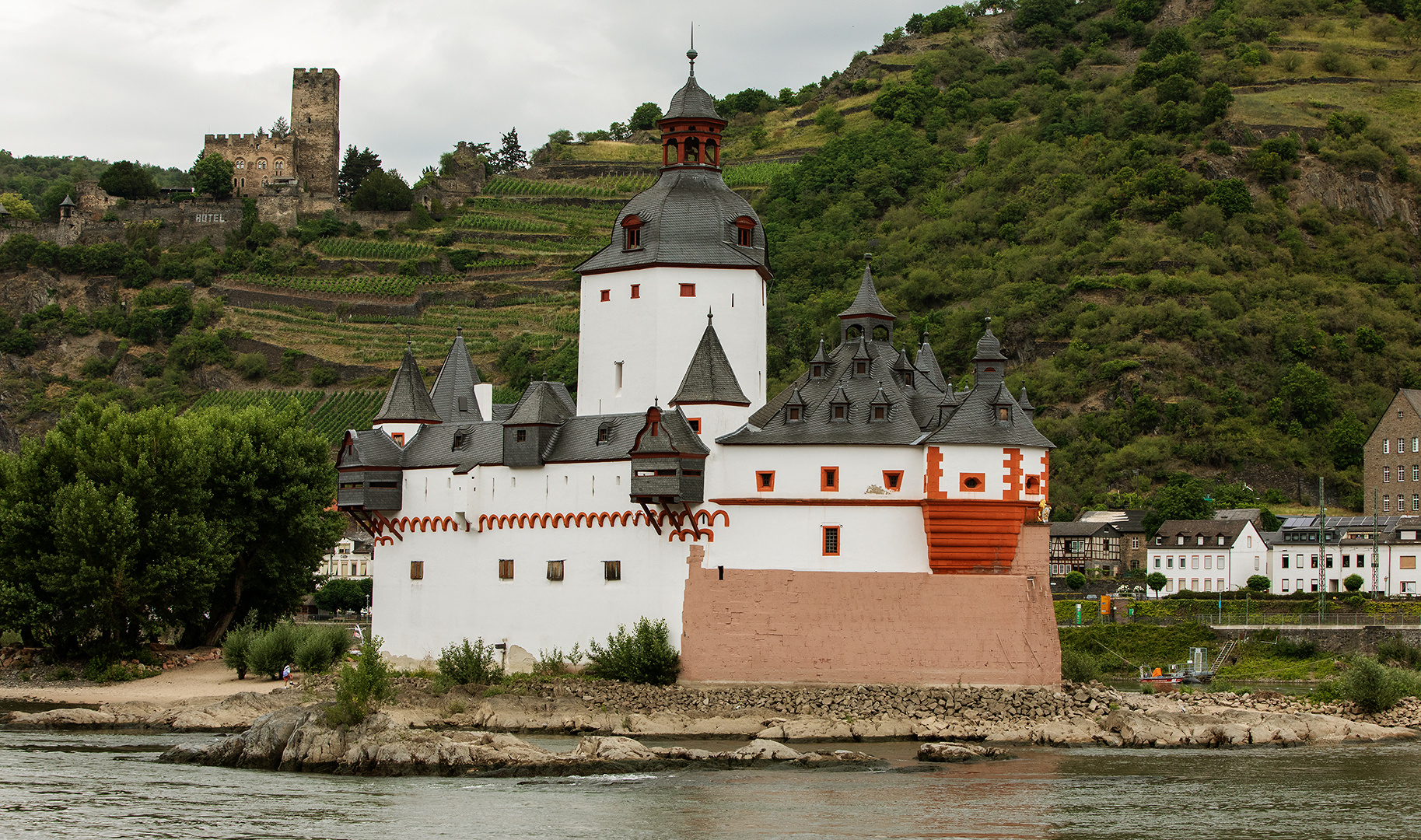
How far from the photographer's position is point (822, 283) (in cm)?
11606

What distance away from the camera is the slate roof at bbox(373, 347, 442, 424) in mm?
47219

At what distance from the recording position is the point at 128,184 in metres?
142

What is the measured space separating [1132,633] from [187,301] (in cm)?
8673

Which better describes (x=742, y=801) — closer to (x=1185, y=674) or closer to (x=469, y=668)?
(x=469, y=668)

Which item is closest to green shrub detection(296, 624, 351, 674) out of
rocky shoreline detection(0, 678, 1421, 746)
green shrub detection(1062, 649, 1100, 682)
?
rocky shoreline detection(0, 678, 1421, 746)

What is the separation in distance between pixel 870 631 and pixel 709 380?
7.20 m

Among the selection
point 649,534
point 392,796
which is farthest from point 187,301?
point 392,796

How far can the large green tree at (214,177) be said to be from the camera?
461 ft

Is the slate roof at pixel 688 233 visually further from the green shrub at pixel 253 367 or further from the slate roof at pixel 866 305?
the green shrub at pixel 253 367

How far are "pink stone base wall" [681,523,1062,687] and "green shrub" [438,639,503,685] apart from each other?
196 inches

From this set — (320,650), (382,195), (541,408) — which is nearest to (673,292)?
(541,408)

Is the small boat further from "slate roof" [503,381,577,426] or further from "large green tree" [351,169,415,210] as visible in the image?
"large green tree" [351,169,415,210]

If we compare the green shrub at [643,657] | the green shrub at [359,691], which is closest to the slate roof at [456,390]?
the green shrub at [643,657]

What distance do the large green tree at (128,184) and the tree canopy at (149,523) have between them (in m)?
94.1
